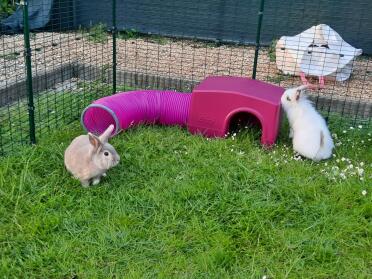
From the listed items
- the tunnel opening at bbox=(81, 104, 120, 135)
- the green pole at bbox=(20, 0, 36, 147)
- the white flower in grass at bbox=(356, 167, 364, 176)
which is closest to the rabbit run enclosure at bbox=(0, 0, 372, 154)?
the green pole at bbox=(20, 0, 36, 147)

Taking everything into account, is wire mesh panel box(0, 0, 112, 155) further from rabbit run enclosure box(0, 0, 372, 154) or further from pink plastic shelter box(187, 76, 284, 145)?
pink plastic shelter box(187, 76, 284, 145)

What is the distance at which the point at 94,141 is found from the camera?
3.20 metres

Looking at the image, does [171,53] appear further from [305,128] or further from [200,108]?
[305,128]

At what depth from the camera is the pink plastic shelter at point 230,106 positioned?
3920 mm

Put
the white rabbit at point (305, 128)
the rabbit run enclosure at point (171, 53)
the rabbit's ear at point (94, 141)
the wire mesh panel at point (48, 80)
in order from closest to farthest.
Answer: the rabbit's ear at point (94, 141) < the white rabbit at point (305, 128) < the wire mesh panel at point (48, 80) < the rabbit run enclosure at point (171, 53)

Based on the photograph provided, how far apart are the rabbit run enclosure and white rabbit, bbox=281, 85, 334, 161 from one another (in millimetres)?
842

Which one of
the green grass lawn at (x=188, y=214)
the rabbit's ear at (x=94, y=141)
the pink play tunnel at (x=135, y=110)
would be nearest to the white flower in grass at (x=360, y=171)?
the green grass lawn at (x=188, y=214)

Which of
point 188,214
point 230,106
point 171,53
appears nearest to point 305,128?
point 230,106

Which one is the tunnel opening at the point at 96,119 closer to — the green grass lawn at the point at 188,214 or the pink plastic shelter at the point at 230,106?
the green grass lawn at the point at 188,214

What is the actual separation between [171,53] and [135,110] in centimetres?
271

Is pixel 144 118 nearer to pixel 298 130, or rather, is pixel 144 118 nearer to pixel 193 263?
pixel 298 130

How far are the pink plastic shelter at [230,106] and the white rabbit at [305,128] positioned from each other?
0.12 m

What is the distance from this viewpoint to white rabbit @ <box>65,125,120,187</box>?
127 inches

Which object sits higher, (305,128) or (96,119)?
(305,128)
